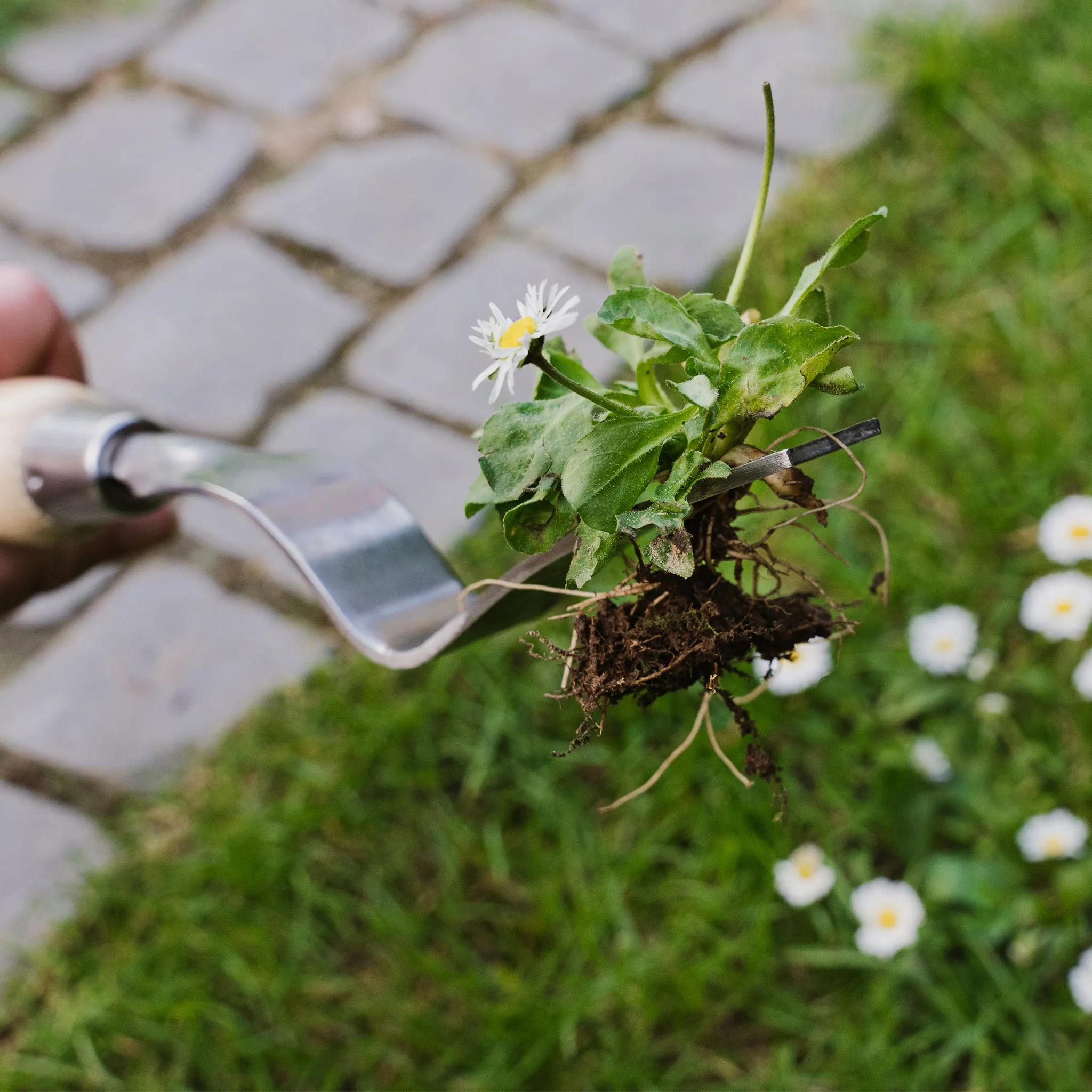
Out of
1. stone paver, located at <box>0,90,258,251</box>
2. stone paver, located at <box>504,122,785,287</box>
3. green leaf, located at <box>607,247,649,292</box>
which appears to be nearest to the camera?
green leaf, located at <box>607,247,649,292</box>

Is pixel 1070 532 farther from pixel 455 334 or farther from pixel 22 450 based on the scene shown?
pixel 22 450

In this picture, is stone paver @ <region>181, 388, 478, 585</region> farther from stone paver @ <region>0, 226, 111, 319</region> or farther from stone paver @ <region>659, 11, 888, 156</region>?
stone paver @ <region>659, 11, 888, 156</region>

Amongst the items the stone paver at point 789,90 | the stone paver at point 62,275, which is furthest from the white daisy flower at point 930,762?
the stone paver at point 62,275

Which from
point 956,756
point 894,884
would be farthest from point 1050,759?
point 894,884

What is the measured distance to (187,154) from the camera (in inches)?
95.0

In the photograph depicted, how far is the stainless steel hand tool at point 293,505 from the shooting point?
739 millimetres

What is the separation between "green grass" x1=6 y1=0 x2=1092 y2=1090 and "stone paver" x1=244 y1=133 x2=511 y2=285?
82cm

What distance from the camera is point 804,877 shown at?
148cm

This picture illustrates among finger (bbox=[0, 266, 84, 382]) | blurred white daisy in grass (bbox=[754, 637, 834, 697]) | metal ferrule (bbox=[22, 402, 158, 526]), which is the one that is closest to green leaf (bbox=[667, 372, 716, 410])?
metal ferrule (bbox=[22, 402, 158, 526])

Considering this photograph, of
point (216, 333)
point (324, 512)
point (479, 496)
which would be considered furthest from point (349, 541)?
point (216, 333)

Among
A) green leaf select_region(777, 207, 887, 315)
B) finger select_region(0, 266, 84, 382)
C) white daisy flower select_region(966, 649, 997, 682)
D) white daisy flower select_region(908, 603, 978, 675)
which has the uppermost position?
green leaf select_region(777, 207, 887, 315)

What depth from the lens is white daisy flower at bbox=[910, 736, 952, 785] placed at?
1526mm

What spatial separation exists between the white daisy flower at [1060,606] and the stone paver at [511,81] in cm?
123

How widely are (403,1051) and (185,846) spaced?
15.5 inches
